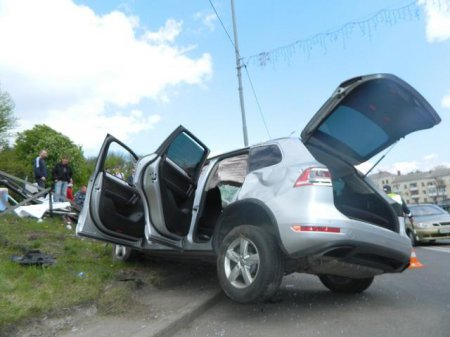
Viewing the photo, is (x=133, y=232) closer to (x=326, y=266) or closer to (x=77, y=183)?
(x=326, y=266)

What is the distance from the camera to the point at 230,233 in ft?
14.8

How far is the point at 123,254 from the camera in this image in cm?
668

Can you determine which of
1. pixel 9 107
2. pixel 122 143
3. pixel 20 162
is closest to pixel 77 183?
pixel 20 162

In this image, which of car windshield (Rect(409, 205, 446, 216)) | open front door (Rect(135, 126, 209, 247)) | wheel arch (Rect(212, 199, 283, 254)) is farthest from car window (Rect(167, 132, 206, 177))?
car windshield (Rect(409, 205, 446, 216))

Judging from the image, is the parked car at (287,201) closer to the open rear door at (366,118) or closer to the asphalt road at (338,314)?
the open rear door at (366,118)

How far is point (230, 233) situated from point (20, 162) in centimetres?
5397

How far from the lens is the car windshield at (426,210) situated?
45.4 feet

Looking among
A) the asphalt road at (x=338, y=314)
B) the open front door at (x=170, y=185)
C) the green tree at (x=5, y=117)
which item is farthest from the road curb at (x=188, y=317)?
the green tree at (x=5, y=117)

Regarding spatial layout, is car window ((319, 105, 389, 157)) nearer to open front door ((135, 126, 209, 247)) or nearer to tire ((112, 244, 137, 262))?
open front door ((135, 126, 209, 247))

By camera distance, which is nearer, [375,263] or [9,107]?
[375,263]

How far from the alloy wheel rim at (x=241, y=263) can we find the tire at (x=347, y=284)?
1.45m

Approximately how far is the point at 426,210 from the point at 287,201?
461 inches

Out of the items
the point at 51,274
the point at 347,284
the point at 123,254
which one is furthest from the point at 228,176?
the point at 51,274

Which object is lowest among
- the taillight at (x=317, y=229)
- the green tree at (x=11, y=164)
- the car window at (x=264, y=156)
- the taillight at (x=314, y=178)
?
the taillight at (x=317, y=229)
